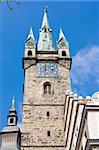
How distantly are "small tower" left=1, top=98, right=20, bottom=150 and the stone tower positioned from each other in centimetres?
57

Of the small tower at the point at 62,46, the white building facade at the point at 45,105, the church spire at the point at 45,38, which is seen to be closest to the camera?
the white building facade at the point at 45,105

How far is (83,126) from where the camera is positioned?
55.4ft

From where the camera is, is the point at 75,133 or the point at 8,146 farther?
the point at 8,146

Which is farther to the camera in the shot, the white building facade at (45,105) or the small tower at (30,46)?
the small tower at (30,46)

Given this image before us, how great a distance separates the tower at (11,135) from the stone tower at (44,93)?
561 millimetres

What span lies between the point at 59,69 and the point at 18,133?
7127 mm

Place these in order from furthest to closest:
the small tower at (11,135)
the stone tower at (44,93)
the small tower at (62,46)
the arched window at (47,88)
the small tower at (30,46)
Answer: the small tower at (62,46)
the small tower at (30,46)
the arched window at (47,88)
the stone tower at (44,93)
the small tower at (11,135)

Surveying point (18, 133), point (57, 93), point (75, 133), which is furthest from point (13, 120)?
point (75, 133)

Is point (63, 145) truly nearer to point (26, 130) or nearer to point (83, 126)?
point (26, 130)

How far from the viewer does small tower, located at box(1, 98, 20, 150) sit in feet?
83.0

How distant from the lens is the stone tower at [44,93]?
2545 centimetres

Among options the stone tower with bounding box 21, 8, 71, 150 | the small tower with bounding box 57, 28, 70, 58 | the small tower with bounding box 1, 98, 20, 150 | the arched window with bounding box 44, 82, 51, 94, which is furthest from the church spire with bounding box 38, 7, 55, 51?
the small tower with bounding box 1, 98, 20, 150

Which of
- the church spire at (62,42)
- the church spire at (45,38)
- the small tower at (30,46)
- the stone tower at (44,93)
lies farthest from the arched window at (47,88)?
the church spire at (62,42)

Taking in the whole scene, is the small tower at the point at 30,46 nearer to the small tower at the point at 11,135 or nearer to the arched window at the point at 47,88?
the arched window at the point at 47,88
